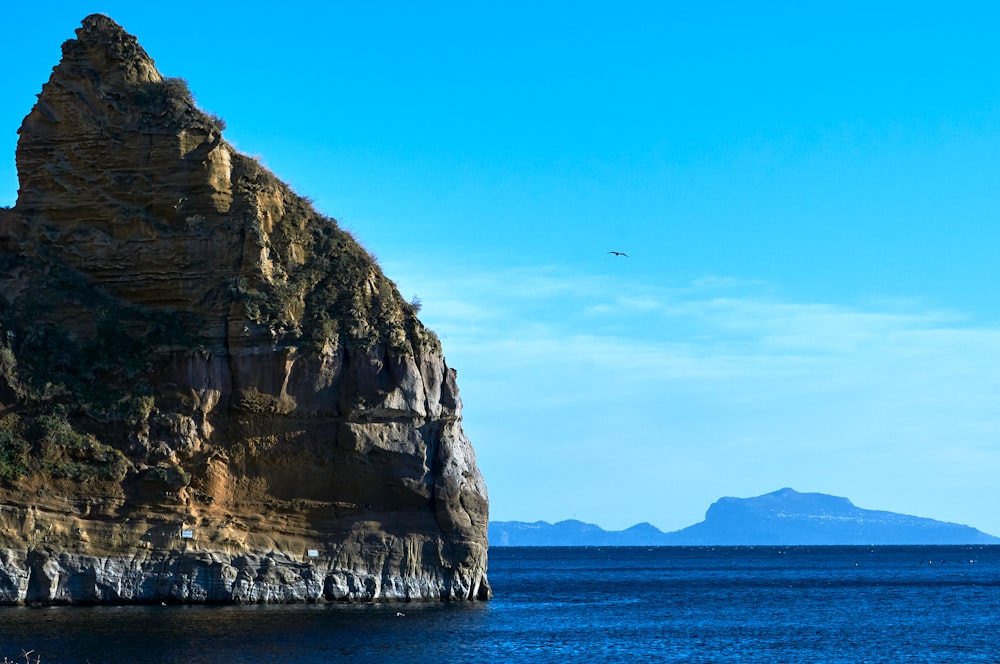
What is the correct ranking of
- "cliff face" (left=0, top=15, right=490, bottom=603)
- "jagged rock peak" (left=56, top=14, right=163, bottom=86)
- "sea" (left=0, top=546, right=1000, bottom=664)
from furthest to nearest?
"jagged rock peak" (left=56, top=14, right=163, bottom=86) → "cliff face" (left=0, top=15, right=490, bottom=603) → "sea" (left=0, top=546, right=1000, bottom=664)

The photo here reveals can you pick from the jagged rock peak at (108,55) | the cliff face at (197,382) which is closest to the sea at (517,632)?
the cliff face at (197,382)

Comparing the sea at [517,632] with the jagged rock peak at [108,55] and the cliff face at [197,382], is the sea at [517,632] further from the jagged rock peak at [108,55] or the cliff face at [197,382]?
the jagged rock peak at [108,55]

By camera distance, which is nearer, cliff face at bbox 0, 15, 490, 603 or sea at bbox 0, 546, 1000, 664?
sea at bbox 0, 546, 1000, 664

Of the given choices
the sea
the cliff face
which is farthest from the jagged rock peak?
the sea

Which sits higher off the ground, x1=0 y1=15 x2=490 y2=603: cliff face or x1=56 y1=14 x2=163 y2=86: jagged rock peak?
x1=56 y1=14 x2=163 y2=86: jagged rock peak

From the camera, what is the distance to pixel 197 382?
171ft

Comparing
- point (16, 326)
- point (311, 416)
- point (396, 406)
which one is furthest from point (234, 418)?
point (16, 326)

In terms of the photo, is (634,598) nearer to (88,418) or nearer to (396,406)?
(396,406)

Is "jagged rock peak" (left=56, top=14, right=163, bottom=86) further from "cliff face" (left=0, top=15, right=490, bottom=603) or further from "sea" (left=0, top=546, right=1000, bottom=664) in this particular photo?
"sea" (left=0, top=546, right=1000, bottom=664)

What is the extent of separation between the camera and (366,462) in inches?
2058

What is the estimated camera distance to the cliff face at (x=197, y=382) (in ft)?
162

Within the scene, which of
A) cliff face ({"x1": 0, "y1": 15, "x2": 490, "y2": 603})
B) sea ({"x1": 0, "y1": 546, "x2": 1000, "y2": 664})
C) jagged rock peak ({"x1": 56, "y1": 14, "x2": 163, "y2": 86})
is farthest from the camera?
jagged rock peak ({"x1": 56, "y1": 14, "x2": 163, "y2": 86})

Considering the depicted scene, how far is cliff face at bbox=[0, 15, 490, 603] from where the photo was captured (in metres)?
49.2

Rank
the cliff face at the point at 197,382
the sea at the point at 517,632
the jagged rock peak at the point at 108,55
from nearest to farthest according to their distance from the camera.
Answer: the sea at the point at 517,632
the cliff face at the point at 197,382
the jagged rock peak at the point at 108,55
